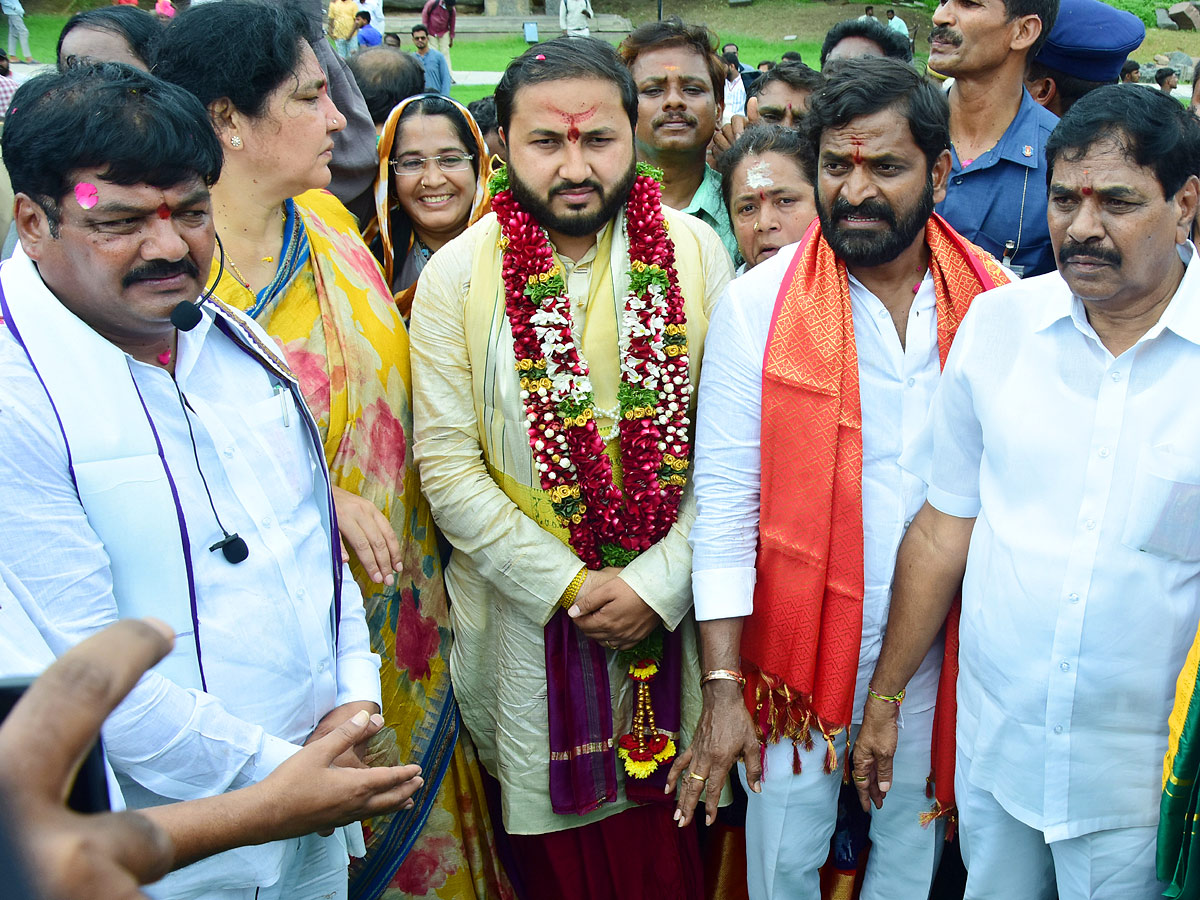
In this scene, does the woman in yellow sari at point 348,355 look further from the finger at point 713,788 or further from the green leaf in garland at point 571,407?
the finger at point 713,788

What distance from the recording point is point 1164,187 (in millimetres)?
2031

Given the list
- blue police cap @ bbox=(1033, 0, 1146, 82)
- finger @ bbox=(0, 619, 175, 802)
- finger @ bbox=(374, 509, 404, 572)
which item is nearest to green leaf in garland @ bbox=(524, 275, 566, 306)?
finger @ bbox=(374, 509, 404, 572)

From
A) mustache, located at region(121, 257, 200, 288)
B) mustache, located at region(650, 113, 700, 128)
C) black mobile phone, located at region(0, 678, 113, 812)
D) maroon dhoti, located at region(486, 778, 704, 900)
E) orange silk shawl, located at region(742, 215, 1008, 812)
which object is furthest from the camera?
mustache, located at region(650, 113, 700, 128)

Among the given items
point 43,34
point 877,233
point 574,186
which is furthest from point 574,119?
point 43,34

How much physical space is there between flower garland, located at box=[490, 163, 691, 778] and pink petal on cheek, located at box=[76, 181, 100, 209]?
111 cm

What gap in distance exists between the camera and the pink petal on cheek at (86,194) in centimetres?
177

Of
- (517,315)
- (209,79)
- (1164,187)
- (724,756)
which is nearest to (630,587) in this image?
(724,756)

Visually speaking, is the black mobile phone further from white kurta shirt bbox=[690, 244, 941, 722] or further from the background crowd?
white kurta shirt bbox=[690, 244, 941, 722]

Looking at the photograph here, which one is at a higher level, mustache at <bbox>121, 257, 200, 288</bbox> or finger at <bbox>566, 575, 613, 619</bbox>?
mustache at <bbox>121, 257, 200, 288</bbox>

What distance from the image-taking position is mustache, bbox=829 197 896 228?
2521 mm

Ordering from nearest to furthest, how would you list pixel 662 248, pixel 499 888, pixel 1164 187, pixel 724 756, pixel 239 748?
1. pixel 239 748
2. pixel 1164 187
3. pixel 724 756
4. pixel 662 248
5. pixel 499 888

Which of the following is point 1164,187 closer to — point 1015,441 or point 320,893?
point 1015,441

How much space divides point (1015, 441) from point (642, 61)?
251 centimetres

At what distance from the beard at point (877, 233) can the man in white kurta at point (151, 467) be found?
1.47 m
